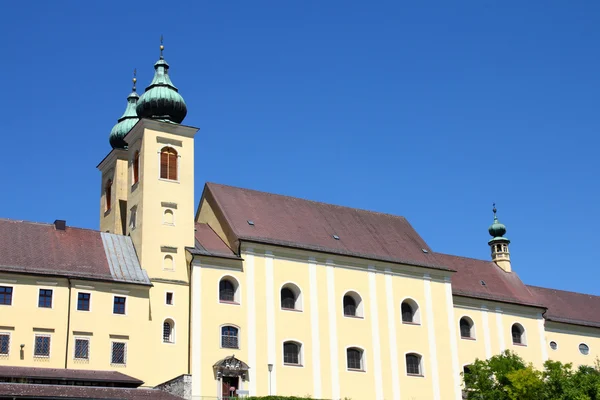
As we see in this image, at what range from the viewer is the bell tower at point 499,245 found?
65.4 meters

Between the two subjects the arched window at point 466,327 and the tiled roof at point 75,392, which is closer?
the tiled roof at point 75,392

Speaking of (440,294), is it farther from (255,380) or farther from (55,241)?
(55,241)

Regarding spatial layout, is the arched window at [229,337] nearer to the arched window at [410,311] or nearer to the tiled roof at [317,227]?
the tiled roof at [317,227]

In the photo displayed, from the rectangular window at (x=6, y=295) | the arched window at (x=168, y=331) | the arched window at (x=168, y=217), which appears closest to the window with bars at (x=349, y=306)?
the arched window at (x=168, y=331)

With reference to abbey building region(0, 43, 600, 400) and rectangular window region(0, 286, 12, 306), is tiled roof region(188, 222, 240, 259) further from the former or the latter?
rectangular window region(0, 286, 12, 306)

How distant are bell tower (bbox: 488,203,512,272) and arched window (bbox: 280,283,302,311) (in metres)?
22.1

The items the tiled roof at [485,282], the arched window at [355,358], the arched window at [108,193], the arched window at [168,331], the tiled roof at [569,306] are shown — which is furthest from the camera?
the tiled roof at [569,306]

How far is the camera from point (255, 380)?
45.0 meters

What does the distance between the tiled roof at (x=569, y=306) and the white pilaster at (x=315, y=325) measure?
67.0 ft

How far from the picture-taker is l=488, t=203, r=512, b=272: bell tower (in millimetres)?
65438

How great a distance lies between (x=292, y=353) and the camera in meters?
47.2

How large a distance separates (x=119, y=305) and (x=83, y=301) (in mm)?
1785

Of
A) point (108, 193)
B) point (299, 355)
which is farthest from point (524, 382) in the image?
point (108, 193)

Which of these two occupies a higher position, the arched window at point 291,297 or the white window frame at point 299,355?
the arched window at point 291,297
